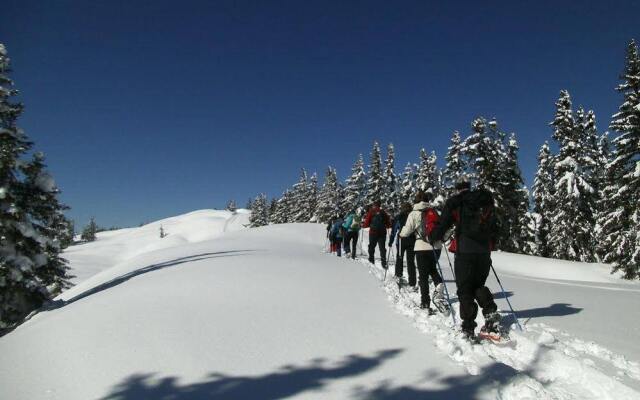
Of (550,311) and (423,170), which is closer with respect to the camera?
(550,311)

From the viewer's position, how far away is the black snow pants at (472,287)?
534 cm

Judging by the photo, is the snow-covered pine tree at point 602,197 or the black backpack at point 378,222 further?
the snow-covered pine tree at point 602,197

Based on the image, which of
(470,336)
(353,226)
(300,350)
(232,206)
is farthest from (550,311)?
(232,206)

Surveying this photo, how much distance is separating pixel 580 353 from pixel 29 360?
692 cm

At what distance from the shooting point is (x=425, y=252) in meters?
7.44

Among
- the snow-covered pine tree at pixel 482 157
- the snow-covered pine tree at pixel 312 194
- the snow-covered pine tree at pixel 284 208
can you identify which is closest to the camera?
the snow-covered pine tree at pixel 482 157

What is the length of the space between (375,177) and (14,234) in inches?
1671

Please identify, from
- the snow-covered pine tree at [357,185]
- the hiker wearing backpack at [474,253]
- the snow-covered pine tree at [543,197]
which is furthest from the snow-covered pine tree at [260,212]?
the hiker wearing backpack at [474,253]

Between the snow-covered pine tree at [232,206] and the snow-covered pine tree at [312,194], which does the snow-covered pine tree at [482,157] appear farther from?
the snow-covered pine tree at [232,206]

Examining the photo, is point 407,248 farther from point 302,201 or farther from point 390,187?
point 302,201

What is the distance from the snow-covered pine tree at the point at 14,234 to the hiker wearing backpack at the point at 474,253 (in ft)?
48.2

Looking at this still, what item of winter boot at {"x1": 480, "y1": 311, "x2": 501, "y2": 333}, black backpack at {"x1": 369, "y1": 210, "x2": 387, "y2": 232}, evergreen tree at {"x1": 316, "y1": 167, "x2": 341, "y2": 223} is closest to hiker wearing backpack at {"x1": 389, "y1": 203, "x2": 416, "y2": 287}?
black backpack at {"x1": 369, "y1": 210, "x2": 387, "y2": 232}

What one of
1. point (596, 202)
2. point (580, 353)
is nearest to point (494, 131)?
point (596, 202)

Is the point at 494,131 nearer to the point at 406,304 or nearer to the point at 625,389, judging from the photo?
the point at 406,304
